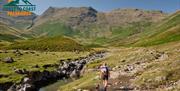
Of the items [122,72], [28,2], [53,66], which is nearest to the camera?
[122,72]

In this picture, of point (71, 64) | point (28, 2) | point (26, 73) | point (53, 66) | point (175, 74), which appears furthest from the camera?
point (28, 2)

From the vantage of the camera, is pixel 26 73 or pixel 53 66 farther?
pixel 53 66

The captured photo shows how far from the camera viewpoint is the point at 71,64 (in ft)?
413

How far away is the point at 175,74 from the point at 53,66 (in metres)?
64.7

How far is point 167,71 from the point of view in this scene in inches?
2366

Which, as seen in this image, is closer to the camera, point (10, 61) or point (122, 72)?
point (122, 72)

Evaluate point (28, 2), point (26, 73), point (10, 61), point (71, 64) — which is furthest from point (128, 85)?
point (28, 2)

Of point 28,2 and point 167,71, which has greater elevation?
point 28,2

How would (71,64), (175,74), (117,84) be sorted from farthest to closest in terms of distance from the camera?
(71,64) → (117,84) → (175,74)

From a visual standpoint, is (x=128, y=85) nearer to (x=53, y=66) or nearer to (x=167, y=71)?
(x=167, y=71)

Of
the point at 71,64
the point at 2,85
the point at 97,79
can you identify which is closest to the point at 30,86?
the point at 2,85

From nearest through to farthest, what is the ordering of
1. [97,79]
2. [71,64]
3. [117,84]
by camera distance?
[117,84] < [97,79] < [71,64]

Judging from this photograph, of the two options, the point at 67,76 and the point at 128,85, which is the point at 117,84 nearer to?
the point at 128,85

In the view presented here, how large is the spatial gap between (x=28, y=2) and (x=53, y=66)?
224ft
